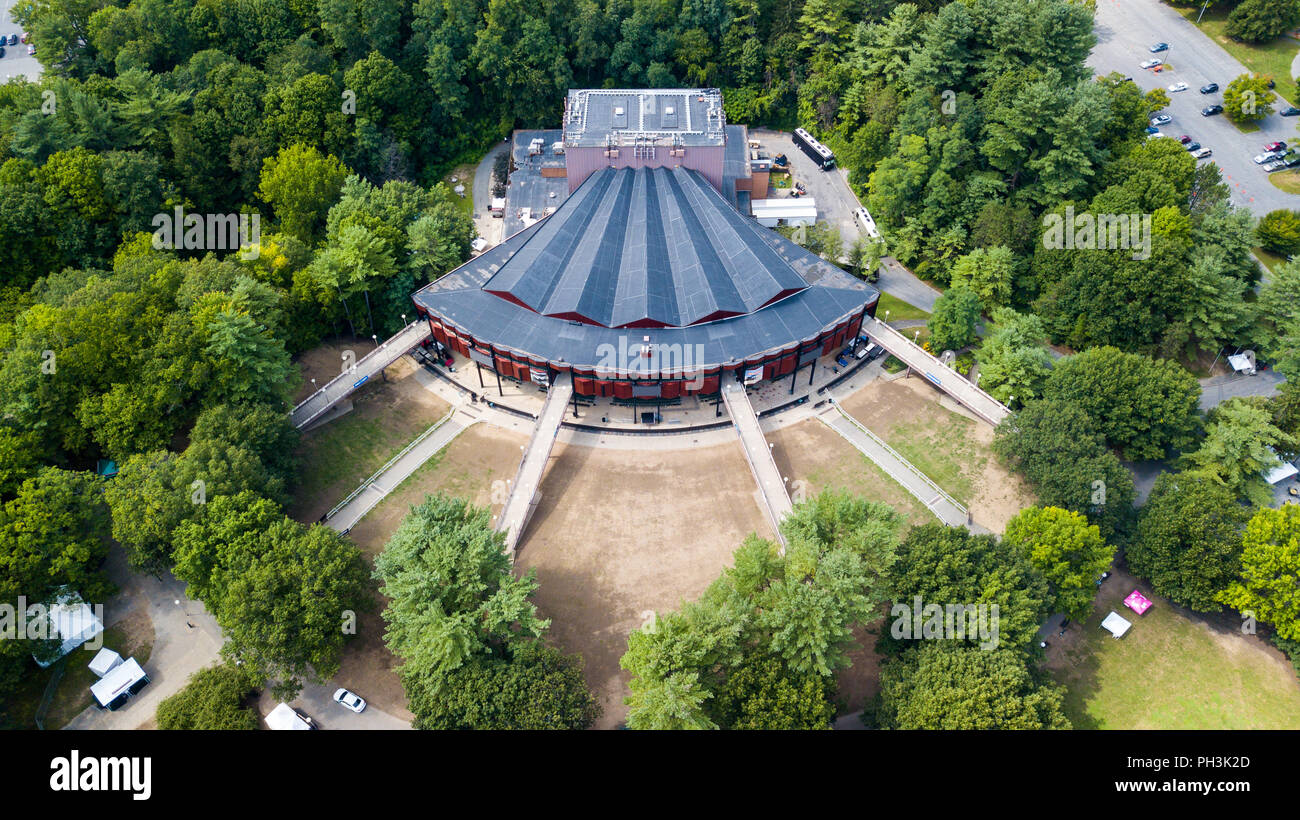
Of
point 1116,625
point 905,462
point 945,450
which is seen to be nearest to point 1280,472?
point 1116,625

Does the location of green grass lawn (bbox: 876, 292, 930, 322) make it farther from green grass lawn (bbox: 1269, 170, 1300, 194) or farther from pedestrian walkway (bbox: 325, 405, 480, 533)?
pedestrian walkway (bbox: 325, 405, 480, 533)

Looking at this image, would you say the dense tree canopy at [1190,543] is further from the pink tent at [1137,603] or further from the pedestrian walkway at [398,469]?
the pedestrian walkway at [398,469]

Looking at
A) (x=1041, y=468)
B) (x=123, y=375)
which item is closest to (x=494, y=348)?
(x=123, y=375)

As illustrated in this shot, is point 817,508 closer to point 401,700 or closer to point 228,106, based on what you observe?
point 401,700

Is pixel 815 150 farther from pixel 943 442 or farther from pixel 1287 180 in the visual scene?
pixel 1287 180

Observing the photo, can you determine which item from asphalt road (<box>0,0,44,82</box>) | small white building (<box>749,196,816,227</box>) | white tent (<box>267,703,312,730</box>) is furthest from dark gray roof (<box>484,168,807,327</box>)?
asphalt road (<box>0,0,44,82</box>)

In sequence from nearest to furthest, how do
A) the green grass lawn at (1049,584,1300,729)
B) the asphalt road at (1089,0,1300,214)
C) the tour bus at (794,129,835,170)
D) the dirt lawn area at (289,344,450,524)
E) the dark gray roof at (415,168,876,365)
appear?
the green grass lawn at (1049,584,1300,729) < the dirt lawn area at (289,344,450,524) < the dark gray roof at (415,168,876,365) < the asphalt road at (1089,0,1300,214) < the tour bus at (794,129,835,170)

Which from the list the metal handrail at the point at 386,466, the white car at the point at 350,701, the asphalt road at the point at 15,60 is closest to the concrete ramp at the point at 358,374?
the metal handrail at the point at 386,466
